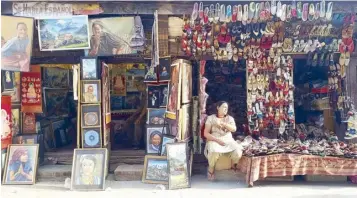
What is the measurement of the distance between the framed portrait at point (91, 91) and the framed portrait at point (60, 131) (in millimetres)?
2342

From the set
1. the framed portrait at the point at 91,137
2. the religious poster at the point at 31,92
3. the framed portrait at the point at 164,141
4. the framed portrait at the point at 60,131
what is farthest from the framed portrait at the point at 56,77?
the framed portrait at the point at 164,141

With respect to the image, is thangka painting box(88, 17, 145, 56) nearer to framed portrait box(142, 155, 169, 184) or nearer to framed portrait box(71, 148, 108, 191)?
framed portrait box(71, 148, 108, 191)

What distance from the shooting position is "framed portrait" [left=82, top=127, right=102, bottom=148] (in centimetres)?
646

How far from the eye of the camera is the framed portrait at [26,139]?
6770 mm

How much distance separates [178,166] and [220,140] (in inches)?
33.7

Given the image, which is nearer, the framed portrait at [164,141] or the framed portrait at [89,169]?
the framed portrait at [89,169]

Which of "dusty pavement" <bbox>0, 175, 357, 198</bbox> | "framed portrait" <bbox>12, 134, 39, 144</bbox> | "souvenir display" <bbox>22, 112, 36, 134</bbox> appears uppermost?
"souvenir display" <bbox>22, 112, 36, 134</bbox>

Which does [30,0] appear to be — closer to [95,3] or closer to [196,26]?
[95,3]

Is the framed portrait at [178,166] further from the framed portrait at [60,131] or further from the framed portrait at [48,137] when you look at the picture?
the framed portrait at [60,131]

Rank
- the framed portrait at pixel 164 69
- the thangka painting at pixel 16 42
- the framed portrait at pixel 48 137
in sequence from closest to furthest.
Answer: the thangka painting at pixel 16 42 → the framed portrait at pixel 164 69 → the framed portrait at pixel 48 137

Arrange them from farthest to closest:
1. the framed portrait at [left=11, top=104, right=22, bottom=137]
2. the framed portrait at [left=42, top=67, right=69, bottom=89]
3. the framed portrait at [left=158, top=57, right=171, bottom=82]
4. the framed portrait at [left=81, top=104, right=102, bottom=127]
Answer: the framed portrait at [left=42, top=67, right=69, bottom=89] < the framed portrait at [left=11, top=104, right=22, bottom=137] < the framed portrait at [left=158, top=57, right=171, bottom=82] < the framed portrait at [left=81, top=104, right=102, bottom=127]

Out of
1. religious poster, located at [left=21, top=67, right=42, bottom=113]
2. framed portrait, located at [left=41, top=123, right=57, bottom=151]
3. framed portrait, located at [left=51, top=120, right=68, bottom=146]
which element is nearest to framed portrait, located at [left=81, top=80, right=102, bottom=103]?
religious poster, located at [left=21, top=67, right=42, bottom=113]

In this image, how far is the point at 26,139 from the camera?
22.5ft

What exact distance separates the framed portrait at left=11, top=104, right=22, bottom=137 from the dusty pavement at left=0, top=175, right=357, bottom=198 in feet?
3.69
